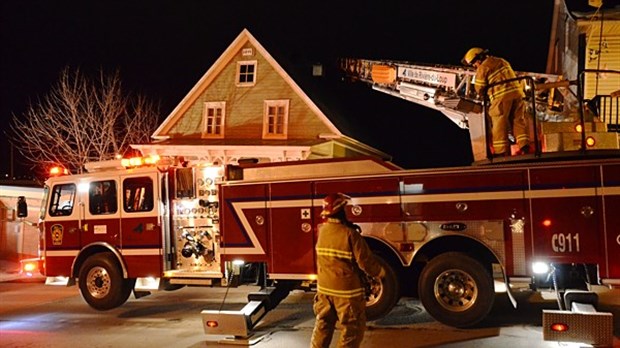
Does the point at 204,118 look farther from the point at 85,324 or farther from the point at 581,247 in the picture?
the point at 581,247

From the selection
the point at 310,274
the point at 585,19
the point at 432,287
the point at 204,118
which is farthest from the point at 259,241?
the point at 204,118

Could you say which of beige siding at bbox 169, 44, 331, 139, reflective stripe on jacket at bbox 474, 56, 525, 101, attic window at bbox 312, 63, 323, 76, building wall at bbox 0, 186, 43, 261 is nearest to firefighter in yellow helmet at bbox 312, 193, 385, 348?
reflective stripe on jacket at bbox 474, 56, 525, 101

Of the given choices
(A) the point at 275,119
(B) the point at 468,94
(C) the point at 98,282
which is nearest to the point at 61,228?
(C) the point at 98,282

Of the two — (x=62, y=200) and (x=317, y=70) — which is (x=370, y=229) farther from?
(x=317, y=70)

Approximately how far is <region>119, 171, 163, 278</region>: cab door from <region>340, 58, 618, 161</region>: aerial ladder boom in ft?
16.1

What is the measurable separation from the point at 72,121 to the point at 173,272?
45.3ft

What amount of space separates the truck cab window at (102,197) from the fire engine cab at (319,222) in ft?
0.06

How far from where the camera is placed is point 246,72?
22438 mm

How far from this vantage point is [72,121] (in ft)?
70.1

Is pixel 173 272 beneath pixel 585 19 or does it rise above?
beneath

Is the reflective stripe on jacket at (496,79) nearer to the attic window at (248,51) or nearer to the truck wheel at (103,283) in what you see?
the truck wheel at (103,283)

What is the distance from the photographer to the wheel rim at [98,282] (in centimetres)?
979

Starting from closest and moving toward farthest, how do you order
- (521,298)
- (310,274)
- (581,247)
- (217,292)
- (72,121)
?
(581,247) → (310,274) → (521,298) → (217,292) → (72,121)

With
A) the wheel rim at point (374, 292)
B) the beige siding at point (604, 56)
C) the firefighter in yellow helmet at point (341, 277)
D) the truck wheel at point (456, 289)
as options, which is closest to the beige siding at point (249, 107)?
the beige siding at point (604, 56)
